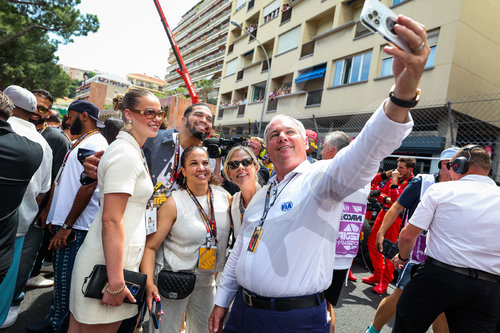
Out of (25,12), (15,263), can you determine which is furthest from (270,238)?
(25,12)

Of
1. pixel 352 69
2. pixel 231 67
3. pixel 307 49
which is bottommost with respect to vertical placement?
pixel 352 69

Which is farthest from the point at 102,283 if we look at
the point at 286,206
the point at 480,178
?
the point at 480,178

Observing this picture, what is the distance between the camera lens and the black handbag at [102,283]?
1635mm

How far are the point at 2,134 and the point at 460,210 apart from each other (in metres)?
3.31

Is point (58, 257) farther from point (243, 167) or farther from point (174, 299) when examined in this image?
point (243, 167)

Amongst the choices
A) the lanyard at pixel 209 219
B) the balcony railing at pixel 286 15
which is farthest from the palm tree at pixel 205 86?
the lanyard at pixel 209 219

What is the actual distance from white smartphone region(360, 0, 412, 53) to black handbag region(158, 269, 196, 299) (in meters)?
1.96

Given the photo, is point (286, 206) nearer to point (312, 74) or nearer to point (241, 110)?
point (312, 74)

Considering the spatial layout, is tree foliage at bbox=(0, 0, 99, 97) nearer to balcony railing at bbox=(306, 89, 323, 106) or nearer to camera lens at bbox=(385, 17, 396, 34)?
balcony railing at bbox=(306, 89, 323, 106)

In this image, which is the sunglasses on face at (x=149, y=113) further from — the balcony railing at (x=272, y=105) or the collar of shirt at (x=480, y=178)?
the balcony railing at (x=272, y=105)

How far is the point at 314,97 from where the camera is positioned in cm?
1738

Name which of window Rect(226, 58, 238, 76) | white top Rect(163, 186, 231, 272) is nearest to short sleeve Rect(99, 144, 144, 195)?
white top Rect(163, 186, 231, 272)

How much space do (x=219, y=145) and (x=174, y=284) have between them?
1.46m

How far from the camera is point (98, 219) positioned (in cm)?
179
